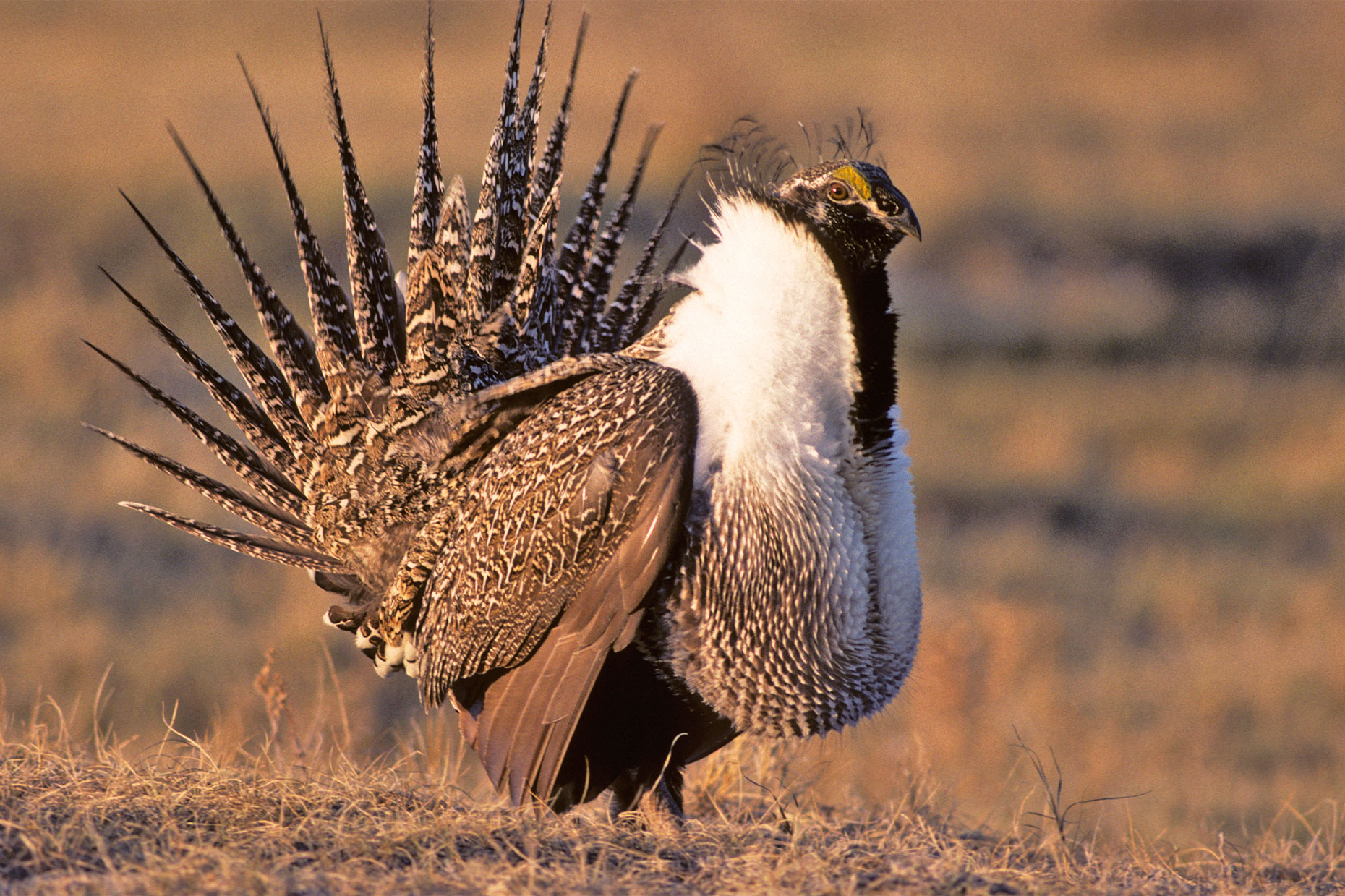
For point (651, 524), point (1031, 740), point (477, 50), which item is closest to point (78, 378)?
point (1031, 740)

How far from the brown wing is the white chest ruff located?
0.10 meters

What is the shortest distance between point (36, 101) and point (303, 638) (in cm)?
978

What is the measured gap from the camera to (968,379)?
10.7 metres

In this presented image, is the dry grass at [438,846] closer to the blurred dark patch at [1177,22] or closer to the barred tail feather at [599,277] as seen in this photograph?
the barred tail feather at [599,277]

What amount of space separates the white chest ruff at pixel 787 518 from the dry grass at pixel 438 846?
0.32 meters

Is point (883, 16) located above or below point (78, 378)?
above

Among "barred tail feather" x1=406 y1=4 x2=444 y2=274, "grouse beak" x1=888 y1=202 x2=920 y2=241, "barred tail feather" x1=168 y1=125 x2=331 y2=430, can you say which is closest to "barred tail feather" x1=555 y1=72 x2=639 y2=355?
"barred tail feather" x1=406 y1=4 x2=444 y2=274

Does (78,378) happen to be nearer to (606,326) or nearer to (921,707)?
(921,707)

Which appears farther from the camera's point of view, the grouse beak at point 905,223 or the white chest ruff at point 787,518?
the grouse beak at point 905,223

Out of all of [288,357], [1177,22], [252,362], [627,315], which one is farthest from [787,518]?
[1177,22]

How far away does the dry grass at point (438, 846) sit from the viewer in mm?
2449

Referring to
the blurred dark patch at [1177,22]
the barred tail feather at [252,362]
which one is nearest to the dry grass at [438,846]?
the barred tail feather at [252,362]

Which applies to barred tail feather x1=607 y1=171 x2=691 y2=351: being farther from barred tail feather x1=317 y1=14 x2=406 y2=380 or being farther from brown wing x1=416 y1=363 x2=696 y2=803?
brown wing x1=416 y1=363 x2=696 y2=803

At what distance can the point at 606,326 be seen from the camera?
153 inches
